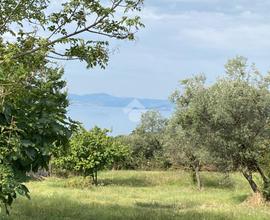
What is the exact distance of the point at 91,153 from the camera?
30156mm

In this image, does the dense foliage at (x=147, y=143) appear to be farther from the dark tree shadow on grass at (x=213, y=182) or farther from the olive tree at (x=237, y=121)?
→ the olive tree at (x=237, y=121)

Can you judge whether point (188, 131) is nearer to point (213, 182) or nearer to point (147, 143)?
point (213, 182)

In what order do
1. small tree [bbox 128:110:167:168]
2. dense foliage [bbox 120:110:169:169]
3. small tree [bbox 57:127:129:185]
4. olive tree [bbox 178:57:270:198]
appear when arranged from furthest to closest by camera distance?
small tree [bbox 128:110:167:168] → dense foliage [bbox 120:110:169:169] → small tree [bbox 57:127:129:185] → olive tree [bbox 178:57:270:198]

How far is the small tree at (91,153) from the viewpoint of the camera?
2991 cm

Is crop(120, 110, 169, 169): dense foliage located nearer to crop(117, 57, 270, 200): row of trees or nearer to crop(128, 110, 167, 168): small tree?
crop(128, 110, 167, 168): small tree

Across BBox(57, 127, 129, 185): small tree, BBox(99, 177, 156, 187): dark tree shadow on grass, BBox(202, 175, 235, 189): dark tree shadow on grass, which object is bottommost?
BBox(202, 175, 235, 189): dark tree shadow on grass

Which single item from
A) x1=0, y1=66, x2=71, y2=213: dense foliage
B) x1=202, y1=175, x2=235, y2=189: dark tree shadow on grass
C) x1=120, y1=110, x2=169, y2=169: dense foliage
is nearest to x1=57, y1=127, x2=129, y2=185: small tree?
x1=202, y1=175, x2=235, y2=189: dark tree shadow on grass

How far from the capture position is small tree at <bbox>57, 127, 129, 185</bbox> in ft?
98.1

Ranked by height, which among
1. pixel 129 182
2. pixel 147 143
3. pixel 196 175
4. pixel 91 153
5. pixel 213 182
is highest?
pixel 147 143

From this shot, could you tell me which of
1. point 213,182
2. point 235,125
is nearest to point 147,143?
point 213,182

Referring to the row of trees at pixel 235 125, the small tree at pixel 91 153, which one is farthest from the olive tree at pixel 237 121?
the small tree at pixel 91 153

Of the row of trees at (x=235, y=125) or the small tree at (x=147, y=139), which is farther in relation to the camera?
the small tree at (x=147, y=139)

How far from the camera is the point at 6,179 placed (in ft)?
18.7

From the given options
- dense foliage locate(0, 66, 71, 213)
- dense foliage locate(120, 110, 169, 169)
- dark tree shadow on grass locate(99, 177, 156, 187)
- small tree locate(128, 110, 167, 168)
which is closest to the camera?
dense foliage locate(0, 66, 71, 213)
